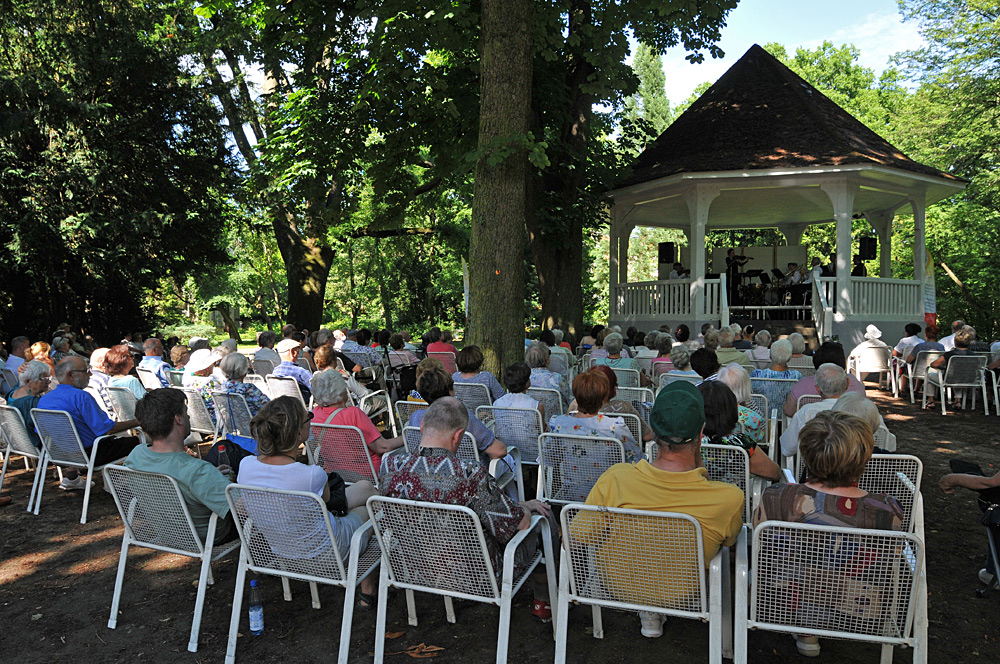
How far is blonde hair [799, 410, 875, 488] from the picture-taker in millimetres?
2496

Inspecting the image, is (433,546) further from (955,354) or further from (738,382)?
(955,354)

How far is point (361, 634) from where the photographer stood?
325 cm


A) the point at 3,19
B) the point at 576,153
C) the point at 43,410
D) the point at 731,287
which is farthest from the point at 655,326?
the point at 3,19

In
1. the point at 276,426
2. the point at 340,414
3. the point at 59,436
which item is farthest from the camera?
the point at 59,436

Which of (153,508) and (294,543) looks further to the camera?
(153,508)

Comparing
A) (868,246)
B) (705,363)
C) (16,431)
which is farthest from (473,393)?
(868,246)

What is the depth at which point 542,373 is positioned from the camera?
5711 millimetres

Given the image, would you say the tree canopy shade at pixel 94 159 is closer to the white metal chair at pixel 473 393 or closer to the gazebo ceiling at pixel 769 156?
the gazebo ceiling at pixel 769 156

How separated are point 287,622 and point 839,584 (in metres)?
2.53

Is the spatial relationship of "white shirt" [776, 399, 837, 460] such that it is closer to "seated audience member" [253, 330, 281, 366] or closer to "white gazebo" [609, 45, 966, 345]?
"seated audience member" [253, 330, 281, 366]

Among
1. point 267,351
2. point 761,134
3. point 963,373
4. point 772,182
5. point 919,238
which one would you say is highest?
point 761,134

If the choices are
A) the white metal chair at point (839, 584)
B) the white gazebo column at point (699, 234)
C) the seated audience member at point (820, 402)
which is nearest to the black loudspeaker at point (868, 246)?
the white gazebo column at point (699, 234)

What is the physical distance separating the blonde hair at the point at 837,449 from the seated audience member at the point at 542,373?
306 centimetres

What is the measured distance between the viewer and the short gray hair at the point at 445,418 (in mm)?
2881
